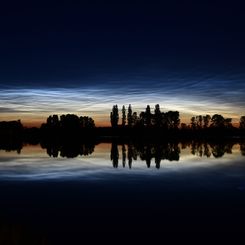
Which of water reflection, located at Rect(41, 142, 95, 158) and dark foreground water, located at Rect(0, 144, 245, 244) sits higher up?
water reflection, located at Rect(41, 142, 95, 158)

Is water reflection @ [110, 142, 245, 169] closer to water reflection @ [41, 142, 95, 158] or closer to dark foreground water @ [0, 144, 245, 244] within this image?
water reflection @ [41, 142, 95, 158]

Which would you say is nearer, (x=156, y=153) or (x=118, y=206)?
(x=118, y=206)

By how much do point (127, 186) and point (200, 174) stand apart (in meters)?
9.87

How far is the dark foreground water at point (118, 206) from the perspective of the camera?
16016 mm

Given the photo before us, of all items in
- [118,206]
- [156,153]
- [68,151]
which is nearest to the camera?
[118,206]

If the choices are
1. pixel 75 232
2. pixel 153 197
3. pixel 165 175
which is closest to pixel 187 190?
pixel 153 197

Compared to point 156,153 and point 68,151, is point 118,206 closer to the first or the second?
point 156,153

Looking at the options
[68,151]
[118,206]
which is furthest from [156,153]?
[118,206]

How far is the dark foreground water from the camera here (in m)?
16.0

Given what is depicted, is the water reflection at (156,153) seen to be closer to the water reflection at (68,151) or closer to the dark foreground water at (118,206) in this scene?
the water reflection at (68,151)

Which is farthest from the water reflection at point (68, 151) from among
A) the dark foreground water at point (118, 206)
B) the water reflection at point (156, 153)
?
the dark foreground water at point (118, 206)

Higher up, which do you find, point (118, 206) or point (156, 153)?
point (156, 153)

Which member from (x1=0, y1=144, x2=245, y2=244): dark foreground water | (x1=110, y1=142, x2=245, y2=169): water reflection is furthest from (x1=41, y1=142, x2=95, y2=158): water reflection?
(x1=0, y1=144, x2=245, y2=244): dark foreground water

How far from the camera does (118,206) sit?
70.2ft
